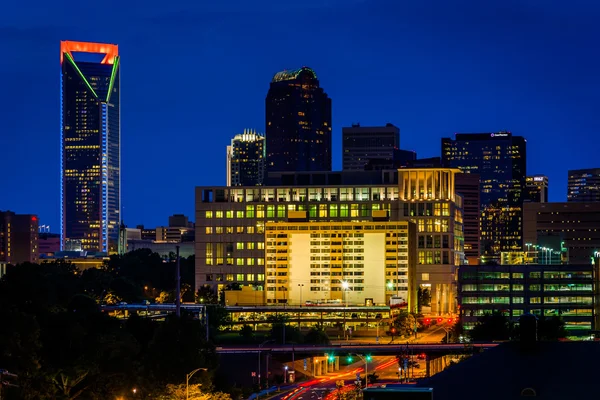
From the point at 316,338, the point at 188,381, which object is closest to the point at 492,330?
the point at 316,338

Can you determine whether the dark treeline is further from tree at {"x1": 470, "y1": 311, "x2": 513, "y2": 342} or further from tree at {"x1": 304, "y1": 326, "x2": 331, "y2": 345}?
tree at {"x1": 470, "y1": 311, "x2": 513, "y2": 342}

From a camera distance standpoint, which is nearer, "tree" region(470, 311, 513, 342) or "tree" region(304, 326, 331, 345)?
"tree" region(470, 311, 513, 342)

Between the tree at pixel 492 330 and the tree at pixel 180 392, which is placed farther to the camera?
the tree at pixel 492 330

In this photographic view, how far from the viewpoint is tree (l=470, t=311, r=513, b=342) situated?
179750 millimetres

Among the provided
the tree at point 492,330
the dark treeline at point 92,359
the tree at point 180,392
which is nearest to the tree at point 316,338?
the tree at point 492,330

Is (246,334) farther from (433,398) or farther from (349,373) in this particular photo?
(433,398)

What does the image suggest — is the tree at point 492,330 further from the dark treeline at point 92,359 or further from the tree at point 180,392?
the tree at point 180,392

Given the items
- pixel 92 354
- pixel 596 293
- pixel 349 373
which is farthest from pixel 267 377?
pixel 596 293

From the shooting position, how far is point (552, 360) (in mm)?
57969

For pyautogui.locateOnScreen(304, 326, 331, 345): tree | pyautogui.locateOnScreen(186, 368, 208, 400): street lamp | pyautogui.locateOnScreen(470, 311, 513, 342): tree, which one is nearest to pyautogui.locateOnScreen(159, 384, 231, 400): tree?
pyautogui.locateOnScreen(186, 368, 208, 400): street lamp

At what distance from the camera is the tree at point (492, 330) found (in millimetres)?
179750

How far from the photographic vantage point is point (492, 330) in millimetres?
181625

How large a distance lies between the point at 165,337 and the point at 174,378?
13.7 feet

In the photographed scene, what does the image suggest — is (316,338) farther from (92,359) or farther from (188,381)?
(92,359)
